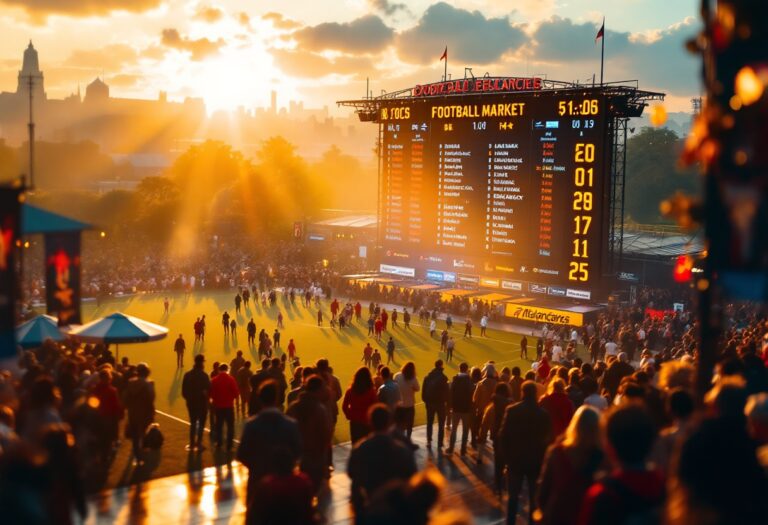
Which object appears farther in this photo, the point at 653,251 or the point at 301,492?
the point at 653,251

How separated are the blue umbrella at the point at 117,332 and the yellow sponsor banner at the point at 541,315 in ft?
75.2

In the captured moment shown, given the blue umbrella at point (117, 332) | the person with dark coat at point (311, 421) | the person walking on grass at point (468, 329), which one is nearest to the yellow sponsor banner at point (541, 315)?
the person walking on grass at point (468, 329)

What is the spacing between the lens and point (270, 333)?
3819cm

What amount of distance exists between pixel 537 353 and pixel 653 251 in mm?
21763

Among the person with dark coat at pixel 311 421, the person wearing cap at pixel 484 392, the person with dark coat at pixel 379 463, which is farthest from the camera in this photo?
the person wearing cap at pixel 484 392

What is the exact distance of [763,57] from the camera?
537cm

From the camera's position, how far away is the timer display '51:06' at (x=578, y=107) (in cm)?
3534

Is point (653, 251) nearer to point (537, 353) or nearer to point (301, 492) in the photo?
point (537, 353)

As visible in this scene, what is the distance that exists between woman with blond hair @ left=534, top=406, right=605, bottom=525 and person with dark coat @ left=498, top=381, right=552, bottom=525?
2818mm

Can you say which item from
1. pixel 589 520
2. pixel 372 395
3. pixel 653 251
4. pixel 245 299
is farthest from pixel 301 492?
pixel 653 251

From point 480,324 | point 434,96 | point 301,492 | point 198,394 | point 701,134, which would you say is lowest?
point 480,324

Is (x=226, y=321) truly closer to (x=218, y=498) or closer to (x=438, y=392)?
(x=438, y=392)

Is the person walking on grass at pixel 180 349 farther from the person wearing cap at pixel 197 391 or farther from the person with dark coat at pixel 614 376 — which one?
the person with dark coat at pixel 614 376

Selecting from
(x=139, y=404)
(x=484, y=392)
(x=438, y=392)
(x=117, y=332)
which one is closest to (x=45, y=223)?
(x=139, y=404)
